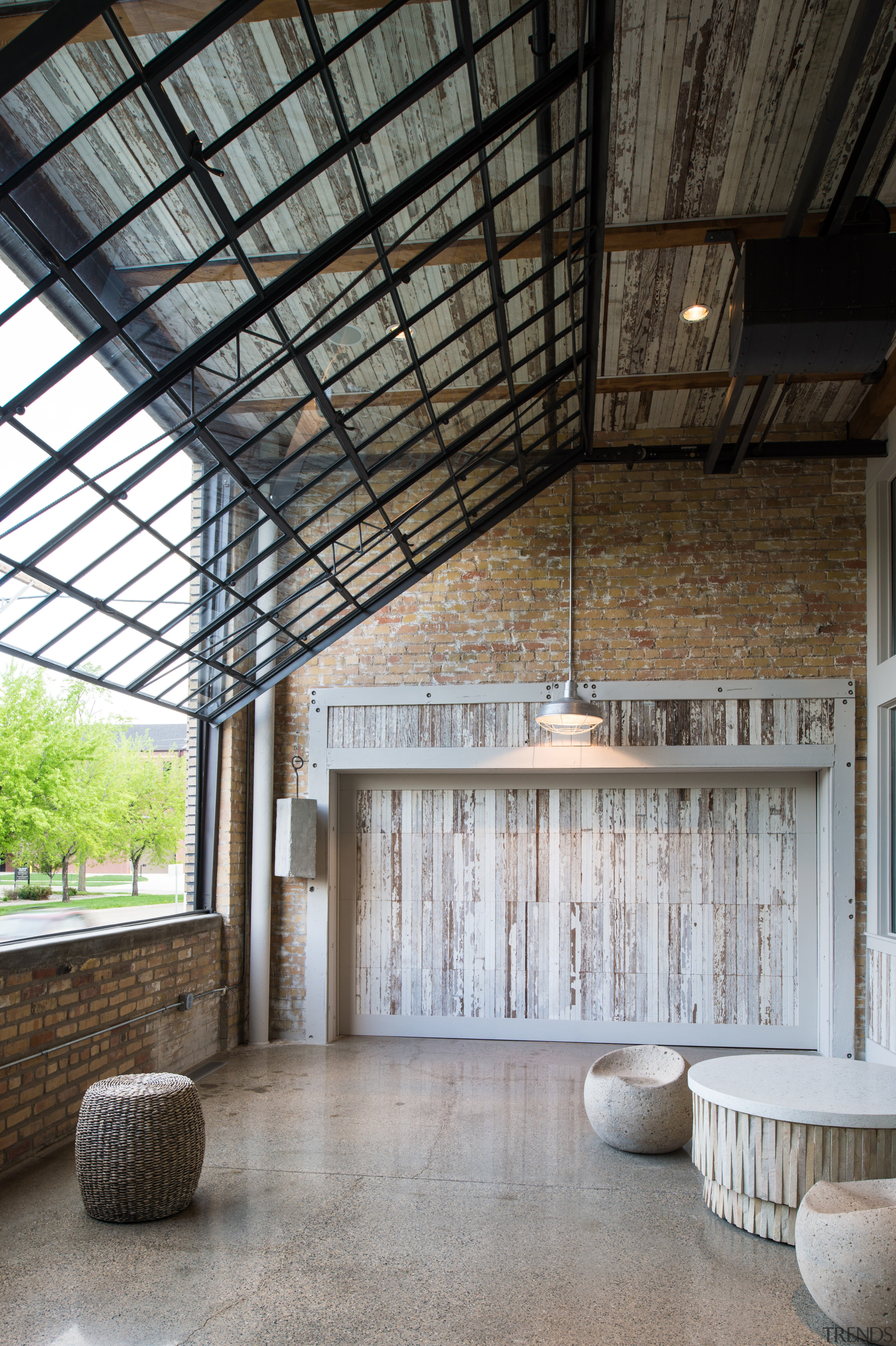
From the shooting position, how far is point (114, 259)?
364cm

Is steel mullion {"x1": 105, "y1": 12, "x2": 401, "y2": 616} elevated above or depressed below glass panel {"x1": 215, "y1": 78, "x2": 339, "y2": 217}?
below

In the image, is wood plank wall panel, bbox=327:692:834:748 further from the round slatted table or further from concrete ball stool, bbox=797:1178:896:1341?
concrete ball stool, bbox=797:1178:896:1341

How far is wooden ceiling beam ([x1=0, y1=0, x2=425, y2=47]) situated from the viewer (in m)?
2.90

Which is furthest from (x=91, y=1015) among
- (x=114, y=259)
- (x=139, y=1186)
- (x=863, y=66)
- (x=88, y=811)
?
(x=863, y=66)

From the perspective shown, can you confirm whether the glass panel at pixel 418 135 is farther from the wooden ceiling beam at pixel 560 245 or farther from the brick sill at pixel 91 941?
the brick sill at pixel 91 941

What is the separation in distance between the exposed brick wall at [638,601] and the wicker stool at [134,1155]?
3.44 metres

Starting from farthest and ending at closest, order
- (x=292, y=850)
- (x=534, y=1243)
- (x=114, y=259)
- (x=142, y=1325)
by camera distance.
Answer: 1. (x=292, y=850)
2. (x=534, y=1243)
3. (x=114, y=259)
4. (x=142, y=1325)

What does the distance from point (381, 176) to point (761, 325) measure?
1830mm

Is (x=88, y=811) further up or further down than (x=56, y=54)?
further down

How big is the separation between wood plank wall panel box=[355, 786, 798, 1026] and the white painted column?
0.76 m

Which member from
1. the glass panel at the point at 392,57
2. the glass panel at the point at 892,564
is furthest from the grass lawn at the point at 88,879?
the glass panel at the point at 892,564

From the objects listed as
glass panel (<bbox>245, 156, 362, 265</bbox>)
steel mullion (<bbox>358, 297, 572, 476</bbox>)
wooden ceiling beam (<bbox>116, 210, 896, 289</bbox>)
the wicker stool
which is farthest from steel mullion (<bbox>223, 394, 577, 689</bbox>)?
the wicker stool

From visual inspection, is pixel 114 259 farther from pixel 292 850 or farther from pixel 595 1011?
pixel 595 1011

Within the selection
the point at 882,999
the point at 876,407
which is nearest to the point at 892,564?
the point at 876,407
